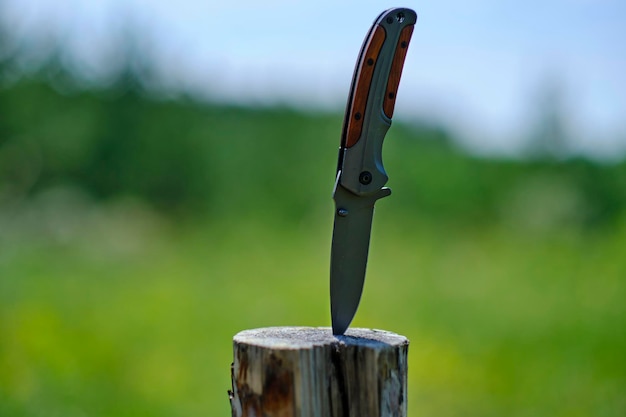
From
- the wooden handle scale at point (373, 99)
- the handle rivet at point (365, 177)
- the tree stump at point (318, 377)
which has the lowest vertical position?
the tree stump at point (318, 377)

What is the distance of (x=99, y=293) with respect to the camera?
358 inches

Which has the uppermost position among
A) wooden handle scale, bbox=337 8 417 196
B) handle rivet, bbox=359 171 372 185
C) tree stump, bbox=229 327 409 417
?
wooden handle scale, bbox=337 8 417 196

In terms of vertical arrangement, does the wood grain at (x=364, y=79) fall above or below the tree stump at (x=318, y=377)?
above

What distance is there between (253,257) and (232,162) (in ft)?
10.7

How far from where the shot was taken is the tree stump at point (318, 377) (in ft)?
7.86

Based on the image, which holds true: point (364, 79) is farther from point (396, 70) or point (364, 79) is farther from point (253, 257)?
point (253, 257)

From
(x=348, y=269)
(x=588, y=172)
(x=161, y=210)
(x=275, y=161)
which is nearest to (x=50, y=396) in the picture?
(x=348, y=269)

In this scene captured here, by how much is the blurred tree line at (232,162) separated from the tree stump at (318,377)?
1003 cm

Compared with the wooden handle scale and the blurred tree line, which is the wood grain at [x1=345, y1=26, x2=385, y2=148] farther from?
the blurred tree line

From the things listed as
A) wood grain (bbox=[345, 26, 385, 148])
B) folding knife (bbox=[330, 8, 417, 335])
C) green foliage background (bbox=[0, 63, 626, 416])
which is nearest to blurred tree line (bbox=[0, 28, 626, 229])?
green foliage background (bbox=[0, 63, 626, 416])

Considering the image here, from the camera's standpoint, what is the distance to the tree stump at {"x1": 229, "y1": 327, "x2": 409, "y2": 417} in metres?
2.39

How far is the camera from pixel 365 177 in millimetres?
2648

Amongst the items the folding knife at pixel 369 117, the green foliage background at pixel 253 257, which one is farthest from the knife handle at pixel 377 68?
the green foliage background at pixel 253 257

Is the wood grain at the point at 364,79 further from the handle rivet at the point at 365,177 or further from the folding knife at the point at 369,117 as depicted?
the handle rivet at the point at 365,177
